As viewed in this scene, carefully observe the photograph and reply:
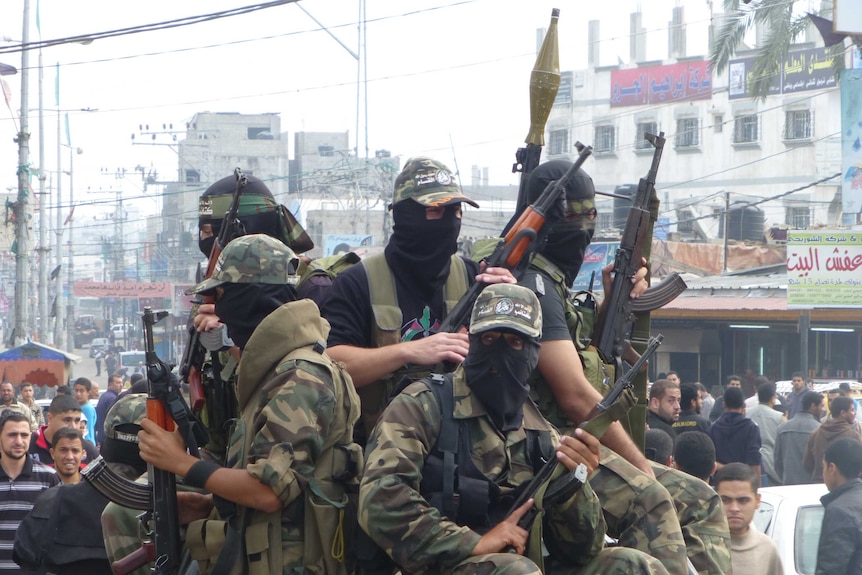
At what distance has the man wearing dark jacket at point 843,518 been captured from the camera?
665 cm

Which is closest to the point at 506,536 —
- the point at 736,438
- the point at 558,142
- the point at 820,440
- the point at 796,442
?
the point at 736,438

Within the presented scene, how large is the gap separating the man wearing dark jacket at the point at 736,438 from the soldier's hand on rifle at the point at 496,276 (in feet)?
19.2

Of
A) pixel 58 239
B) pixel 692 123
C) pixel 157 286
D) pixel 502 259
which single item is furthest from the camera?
pixel 157 286

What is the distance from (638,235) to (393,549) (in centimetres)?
200

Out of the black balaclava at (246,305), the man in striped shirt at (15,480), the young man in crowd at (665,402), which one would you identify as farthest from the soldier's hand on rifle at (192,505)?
the young man in crowd at (665,402)

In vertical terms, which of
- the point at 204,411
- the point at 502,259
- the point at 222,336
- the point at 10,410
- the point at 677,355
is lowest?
the point at 677,355

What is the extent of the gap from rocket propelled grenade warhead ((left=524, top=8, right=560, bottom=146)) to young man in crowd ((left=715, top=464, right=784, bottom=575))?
2613 mm

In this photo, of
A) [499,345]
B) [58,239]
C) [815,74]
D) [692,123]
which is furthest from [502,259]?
[58,239]

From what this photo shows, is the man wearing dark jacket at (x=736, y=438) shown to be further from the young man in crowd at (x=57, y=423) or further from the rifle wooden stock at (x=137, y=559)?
the rifle wooden stock at (x=137, y=559)

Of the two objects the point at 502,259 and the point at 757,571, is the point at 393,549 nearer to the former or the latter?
the point at 502,259

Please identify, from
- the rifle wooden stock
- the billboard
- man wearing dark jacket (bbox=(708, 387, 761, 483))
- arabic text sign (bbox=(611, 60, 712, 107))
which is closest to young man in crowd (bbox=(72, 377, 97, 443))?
man wearing dark jacket (bbox=(708, 387, 761, 483))

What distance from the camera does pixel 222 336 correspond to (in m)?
4.23

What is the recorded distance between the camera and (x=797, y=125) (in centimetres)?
4397

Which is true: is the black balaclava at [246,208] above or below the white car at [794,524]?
above
